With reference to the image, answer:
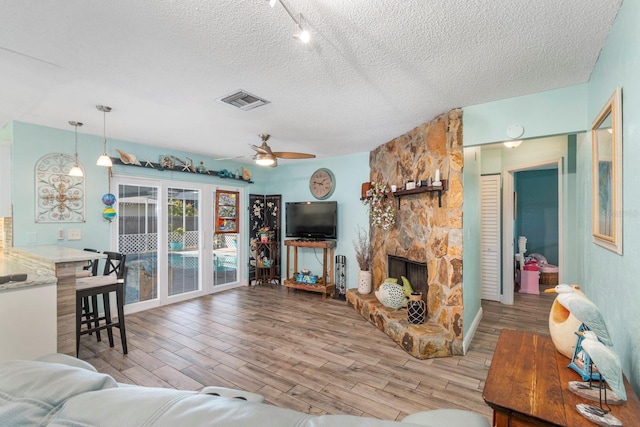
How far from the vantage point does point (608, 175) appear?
1650 mm

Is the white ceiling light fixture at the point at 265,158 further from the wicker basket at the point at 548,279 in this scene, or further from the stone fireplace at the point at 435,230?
the wicker basket at the point at 548,279

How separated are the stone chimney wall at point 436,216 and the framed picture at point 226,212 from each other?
10.6 feet

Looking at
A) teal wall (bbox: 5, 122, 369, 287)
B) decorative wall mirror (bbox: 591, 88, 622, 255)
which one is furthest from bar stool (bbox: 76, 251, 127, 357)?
decorative wall mirror (bbox: 591, 88, 622, 255)

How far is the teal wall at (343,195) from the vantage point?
4.96 meters

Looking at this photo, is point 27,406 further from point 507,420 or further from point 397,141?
point 397,141

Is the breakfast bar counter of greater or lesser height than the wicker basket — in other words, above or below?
above

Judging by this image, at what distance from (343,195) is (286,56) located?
3375 millimetres

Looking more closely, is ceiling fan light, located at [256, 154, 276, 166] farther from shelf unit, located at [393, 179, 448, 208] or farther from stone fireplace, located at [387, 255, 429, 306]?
stone fireplace, located at [387, 255, 429, 306]

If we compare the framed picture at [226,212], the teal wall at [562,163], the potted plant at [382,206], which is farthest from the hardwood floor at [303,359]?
the framed picture at [226,212]

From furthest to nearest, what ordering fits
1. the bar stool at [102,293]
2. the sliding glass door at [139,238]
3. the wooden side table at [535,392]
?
1. the sliding glass door at [139,238]
2. the bar stool at [102,293]
3. the wooden side table at [535,392]

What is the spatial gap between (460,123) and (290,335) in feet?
9.79

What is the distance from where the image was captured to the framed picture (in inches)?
213

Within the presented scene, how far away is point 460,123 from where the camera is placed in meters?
2.92

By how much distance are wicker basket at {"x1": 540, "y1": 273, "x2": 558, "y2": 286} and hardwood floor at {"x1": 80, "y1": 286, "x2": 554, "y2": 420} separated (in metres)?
1.67
